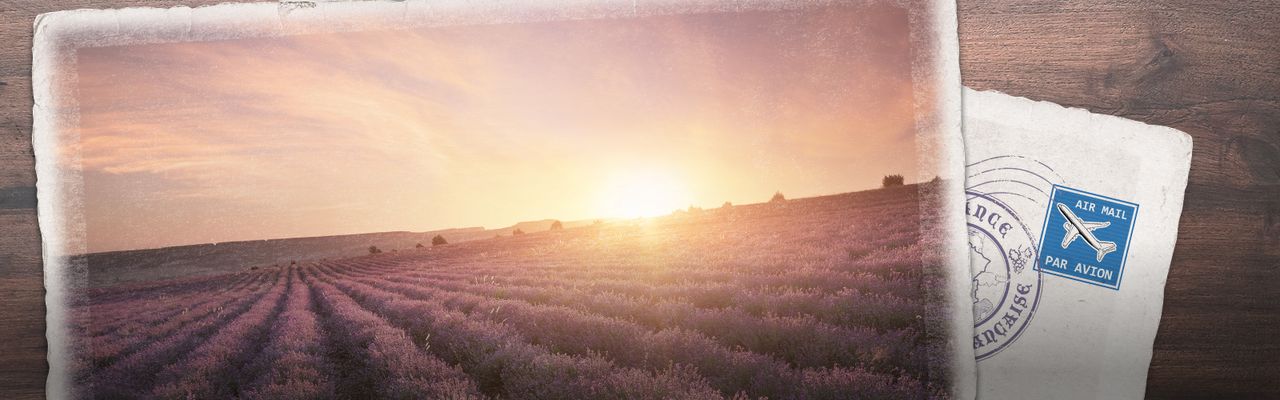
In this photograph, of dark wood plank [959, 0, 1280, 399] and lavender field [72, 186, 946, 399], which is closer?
lavender field [72, 186, 946, 399]

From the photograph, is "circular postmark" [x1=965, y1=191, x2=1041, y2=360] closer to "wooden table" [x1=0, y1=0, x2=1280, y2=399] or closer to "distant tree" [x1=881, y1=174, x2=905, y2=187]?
"distant tree" [x1=881, y1=174, x2=905, y2=187]

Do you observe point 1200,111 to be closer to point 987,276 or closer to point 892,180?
point 987,276

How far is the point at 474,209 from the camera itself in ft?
11.5

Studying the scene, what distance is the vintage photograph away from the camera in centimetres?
339

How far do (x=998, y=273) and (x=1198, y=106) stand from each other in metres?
1.48

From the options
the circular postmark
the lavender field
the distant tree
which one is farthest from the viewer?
the circular postmark

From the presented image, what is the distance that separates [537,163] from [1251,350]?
394cm

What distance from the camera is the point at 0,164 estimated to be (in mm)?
3611

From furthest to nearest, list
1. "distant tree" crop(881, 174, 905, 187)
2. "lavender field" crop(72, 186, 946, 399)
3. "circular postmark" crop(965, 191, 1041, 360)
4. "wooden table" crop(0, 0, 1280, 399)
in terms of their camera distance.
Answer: "wooden table" crop(0, 0, 1280, 399) → "circular postmark" crop(965, 191, 1041, 360) → "distant tree" crop(881, 174, 905, 187) → "lavender field" crop(72, 186, 946, 399)

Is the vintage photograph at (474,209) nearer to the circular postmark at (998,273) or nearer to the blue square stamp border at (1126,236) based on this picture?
the circular postmark at (998,273)

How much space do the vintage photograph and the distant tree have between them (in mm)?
33

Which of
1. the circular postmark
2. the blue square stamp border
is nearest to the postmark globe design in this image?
the circular postmark

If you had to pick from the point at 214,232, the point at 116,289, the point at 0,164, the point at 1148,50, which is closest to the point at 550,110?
the point at 214,232

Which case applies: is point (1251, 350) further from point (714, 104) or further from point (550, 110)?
point (550, 110)
